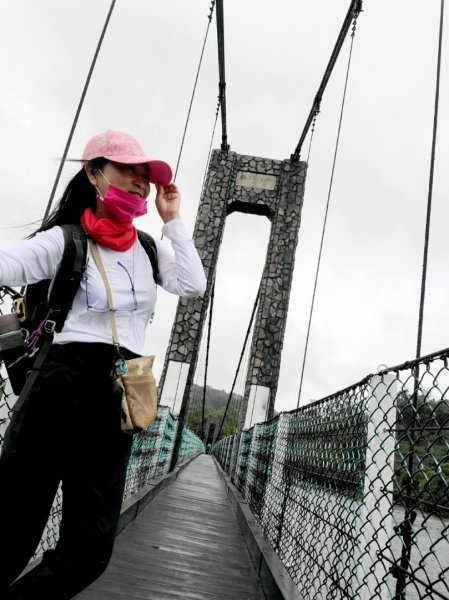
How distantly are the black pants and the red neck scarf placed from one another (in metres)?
0.22

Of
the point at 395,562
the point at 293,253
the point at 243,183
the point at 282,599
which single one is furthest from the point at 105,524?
the point at 243,183

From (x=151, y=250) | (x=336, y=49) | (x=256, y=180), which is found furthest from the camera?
(x=256, y=180)

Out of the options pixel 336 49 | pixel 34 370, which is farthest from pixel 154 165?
pixel 336 49

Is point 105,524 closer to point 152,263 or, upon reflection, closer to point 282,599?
point 152,263

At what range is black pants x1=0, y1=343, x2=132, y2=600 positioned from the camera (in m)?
0.80

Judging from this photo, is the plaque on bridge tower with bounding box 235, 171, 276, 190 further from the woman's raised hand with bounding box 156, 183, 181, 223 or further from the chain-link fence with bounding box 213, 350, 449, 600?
the woman's raised hand with bounding box 156, 183, 181, 223

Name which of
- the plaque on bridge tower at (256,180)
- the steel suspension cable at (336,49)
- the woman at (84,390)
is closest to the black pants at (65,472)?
the woman at (84,390)

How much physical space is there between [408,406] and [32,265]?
83 cm

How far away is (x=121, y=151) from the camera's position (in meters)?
0.98

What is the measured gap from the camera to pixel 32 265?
85 centimetres

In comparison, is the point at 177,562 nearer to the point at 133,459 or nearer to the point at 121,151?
the point at 133,459

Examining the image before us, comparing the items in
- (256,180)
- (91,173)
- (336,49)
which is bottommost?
(91,173)

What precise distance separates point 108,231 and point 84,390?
0.33 m

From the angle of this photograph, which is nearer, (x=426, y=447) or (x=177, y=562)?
(x=426, y=447)
